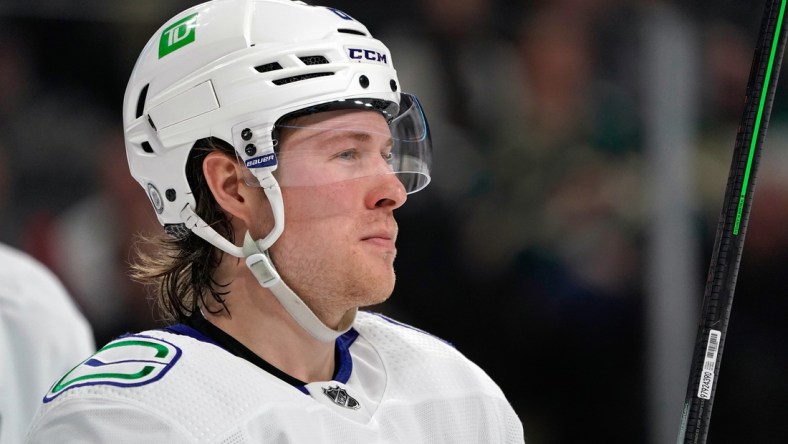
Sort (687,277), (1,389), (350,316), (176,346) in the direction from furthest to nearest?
(687,277) → (1,389) → (350,316) → (176,346)

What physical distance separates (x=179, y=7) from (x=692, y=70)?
1851mm

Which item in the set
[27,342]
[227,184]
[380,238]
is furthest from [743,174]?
[27,342]

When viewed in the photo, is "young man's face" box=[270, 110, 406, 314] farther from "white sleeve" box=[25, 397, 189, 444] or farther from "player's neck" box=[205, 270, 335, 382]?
"white sleeve" box=[25, 397, 189, 444]

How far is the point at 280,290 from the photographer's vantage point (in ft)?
6.99

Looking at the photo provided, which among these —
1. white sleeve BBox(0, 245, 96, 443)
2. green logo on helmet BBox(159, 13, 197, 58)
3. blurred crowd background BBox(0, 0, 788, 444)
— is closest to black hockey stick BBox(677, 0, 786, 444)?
green logo on helmet BBox(159, 13, 197, 58)

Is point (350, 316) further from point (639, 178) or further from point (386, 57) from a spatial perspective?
point (639, 178)

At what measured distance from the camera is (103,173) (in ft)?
13.4

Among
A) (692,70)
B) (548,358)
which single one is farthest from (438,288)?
(692,70)

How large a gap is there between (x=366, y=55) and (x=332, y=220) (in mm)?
349

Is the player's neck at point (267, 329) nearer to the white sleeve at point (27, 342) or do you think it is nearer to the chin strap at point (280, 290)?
the chin strap at point (280, 290)

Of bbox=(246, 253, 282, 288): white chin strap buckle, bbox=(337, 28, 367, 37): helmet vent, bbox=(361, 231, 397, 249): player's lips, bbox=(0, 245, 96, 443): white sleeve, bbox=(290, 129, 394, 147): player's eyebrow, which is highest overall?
bbox=(337, 28, 367, 37): helmet vent

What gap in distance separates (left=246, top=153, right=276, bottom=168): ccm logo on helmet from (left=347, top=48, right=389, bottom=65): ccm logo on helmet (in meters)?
0.26

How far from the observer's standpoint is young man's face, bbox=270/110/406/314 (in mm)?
2133

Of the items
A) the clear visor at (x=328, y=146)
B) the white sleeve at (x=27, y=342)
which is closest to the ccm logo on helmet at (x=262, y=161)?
the clear visor at (x=328, y=146)
